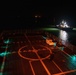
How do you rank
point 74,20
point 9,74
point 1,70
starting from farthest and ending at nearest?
point 74,20 < point 1,70 < point 9,74

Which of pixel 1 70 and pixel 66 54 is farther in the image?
pixel 66 54

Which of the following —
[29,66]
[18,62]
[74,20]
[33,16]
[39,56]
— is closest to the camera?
[29,66]

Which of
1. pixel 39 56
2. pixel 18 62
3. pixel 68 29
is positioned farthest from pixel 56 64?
pixel 68 29

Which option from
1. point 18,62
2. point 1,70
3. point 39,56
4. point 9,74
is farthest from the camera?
point 39,56

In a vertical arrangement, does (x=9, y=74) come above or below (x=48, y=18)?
below

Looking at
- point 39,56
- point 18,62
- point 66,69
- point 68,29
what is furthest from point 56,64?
point 68,29

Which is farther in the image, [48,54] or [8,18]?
[8,18]

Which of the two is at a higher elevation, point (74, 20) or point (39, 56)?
point (74, 20)

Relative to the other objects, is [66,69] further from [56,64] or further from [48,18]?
[48,18]

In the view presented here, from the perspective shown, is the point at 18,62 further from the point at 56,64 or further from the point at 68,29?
the point at 68,29
